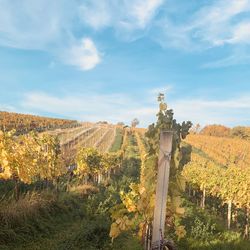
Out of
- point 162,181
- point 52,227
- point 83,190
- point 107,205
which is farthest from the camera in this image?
point 83,190

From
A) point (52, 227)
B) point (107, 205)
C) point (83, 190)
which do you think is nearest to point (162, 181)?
point (52, 227)

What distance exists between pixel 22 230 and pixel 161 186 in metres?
7.88

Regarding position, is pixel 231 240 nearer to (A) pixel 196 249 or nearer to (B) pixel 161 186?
(A) pixel 196 249

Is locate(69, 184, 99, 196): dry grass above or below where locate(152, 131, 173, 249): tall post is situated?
below

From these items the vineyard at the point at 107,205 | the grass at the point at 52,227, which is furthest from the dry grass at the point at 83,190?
the grass at the point at 52,227

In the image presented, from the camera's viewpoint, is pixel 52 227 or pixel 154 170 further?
pixel 52 227

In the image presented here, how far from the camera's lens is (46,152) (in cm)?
1711

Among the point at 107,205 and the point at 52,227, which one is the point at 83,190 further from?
the point at 52,227

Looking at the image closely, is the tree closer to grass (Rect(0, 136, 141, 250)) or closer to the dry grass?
grass (Rect(0, 136, 141, 250))

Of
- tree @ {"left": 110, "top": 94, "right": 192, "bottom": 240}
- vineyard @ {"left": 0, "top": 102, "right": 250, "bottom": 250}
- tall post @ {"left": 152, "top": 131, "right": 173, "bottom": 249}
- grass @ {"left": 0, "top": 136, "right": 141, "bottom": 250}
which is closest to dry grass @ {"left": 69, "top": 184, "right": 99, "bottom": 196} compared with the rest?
vineyard @ {"left": 0, "top": 102, "right": 250, "bottom": 250}

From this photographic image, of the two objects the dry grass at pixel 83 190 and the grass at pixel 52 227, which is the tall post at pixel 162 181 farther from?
the dry grass at pixel 83 190

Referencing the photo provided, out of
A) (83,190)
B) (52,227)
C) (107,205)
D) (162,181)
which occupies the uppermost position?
(162,181)

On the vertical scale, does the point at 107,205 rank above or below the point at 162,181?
below

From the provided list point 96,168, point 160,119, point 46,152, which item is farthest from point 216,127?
point 160,119
